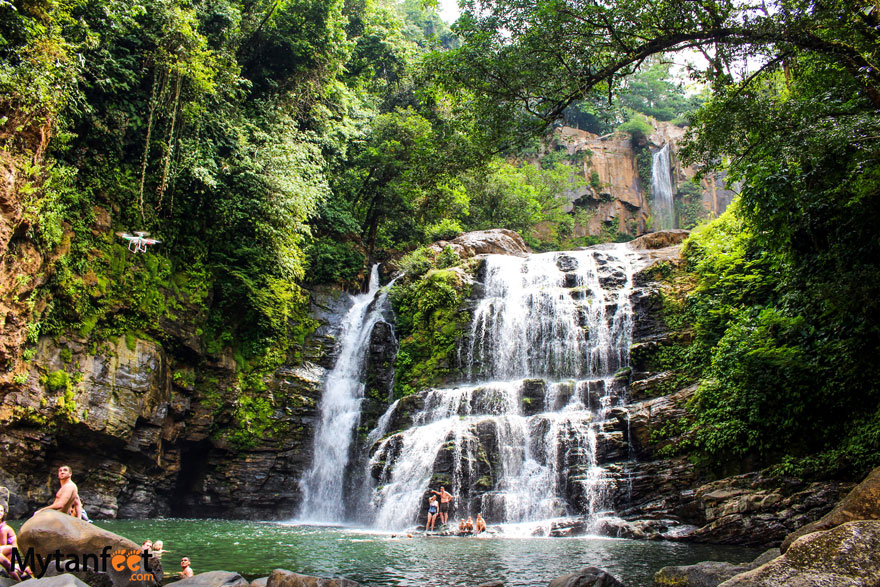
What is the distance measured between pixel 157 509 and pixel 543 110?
15770mm

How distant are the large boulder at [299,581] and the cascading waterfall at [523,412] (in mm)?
7806

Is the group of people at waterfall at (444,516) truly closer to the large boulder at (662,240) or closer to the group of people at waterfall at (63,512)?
the group of people at waterfall at (63,512)

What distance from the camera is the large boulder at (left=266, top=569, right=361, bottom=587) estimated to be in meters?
5.53

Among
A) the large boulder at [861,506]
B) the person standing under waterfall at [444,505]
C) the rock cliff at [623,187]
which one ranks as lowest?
the person standing under waterfall at [444,505]

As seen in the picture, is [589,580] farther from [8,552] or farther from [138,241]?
[138,241]

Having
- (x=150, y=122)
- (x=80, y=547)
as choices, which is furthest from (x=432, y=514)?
(x=150, y=122)

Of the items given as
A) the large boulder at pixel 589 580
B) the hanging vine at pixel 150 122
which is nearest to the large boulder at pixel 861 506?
the large boulder at pixel 589 580

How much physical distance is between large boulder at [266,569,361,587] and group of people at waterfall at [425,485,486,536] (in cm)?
645

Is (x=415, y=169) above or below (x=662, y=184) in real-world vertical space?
below

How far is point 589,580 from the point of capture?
5336 mm

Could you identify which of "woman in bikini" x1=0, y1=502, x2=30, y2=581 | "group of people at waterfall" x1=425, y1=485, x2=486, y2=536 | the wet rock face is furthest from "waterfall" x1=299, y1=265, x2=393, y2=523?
"woman in bikini" x1=0, y1=502, x2=30, y2=581

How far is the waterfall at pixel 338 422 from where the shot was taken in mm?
16516

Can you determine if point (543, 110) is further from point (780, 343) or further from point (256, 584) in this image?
point (256, 584)

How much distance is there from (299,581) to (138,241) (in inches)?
487
